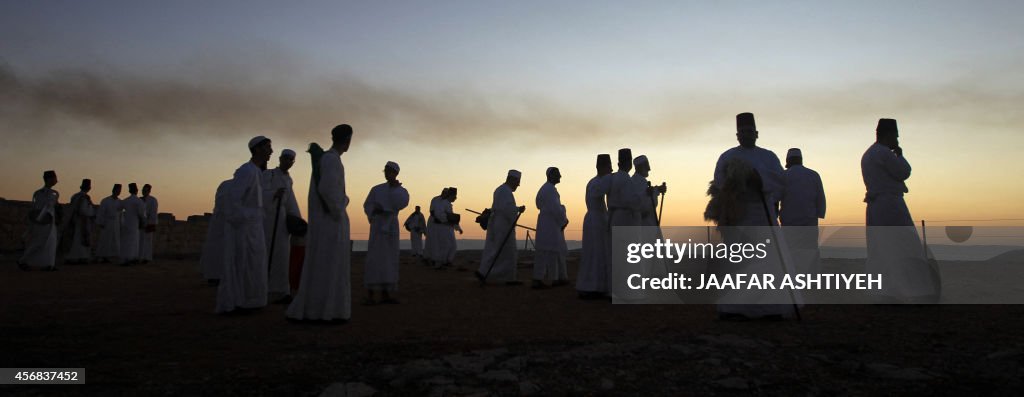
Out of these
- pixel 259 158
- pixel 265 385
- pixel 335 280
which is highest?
pixel 259 158

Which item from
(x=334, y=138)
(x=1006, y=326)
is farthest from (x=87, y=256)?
(x=1006, y=326)

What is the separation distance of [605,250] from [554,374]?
5074 mm

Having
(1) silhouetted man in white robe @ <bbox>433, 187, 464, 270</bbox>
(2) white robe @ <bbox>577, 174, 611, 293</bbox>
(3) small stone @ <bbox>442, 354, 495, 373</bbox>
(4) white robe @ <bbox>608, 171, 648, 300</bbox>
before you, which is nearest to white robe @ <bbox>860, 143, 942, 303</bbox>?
(4) white robe @ <bbox>608, 171, 648, 300</bbox>

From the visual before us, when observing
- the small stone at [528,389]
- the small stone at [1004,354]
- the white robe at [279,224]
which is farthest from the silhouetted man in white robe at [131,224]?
the small stone at [1004,354]

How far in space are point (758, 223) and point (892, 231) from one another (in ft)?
6.80

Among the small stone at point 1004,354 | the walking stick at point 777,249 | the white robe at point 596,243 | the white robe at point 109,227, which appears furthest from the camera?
the white robe at point 109,227

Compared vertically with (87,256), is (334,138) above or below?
above

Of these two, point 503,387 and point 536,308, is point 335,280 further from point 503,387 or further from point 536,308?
point 503,387

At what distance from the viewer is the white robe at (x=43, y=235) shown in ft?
43.0

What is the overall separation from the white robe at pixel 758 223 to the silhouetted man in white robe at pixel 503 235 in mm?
5096

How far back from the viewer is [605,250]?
8.54 metres

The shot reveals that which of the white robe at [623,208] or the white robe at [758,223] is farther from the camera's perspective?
the white robe at [623,208]

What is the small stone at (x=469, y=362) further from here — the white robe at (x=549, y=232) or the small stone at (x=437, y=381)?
the white robe at (x=549, y=232)

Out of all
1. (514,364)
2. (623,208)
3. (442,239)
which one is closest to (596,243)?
(623,208)
